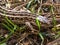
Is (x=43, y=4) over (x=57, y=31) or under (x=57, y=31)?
over

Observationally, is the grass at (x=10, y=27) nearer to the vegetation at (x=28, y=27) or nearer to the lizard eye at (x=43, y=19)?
the vegetation at (x=28, y=27)

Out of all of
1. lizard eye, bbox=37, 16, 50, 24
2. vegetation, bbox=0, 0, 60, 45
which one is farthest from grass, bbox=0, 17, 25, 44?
lizard eye, bbox=37, 16, 50, 24

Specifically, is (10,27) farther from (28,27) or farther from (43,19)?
(43,19)

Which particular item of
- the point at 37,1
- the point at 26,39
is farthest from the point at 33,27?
the point at 37,1

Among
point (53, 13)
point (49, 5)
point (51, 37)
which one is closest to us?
point (51, 37)

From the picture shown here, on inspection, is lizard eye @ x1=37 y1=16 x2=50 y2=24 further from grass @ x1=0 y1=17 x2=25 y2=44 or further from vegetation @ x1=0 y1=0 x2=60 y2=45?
grass @ x1=0 y1=17 x2=25 y2=44

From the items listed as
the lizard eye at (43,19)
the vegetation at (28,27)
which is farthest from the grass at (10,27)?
the lizard eye at (43,19)

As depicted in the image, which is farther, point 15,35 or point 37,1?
point 37,1

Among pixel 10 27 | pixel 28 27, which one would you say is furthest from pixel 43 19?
pixel 10 27

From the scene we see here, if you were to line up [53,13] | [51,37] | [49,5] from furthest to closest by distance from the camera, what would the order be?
[49,5], [53,13], [51,37]

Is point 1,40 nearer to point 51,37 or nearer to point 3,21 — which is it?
point 3,21
